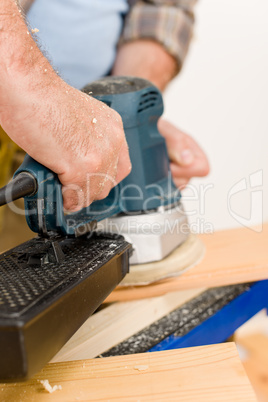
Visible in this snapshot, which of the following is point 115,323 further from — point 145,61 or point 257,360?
point 257,360

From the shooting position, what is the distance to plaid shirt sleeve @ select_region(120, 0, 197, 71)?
1.87m

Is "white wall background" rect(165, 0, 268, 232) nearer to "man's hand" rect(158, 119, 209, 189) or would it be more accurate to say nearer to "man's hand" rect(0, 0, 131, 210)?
"man's hand" rect(158, 119, 209, 189)

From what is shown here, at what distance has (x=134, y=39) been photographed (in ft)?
Answer: 6.20

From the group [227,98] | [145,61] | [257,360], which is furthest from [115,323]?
[227,98]

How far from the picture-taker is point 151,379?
0.74 metres

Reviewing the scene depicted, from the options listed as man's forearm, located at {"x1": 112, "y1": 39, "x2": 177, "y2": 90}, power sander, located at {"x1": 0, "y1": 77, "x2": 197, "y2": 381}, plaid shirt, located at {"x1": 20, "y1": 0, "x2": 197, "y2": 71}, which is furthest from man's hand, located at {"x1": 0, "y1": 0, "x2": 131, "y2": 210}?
plaid shirt, located at {"x1": 20, "y1": 0, "x2": 197, "y2": 71}

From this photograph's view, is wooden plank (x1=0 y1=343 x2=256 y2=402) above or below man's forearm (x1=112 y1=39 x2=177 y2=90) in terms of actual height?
below

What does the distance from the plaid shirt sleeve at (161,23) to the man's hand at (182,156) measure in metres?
0.57

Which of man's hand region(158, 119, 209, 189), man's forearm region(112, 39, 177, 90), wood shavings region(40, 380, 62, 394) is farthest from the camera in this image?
man's forearm region(112, 39, 177, 90)

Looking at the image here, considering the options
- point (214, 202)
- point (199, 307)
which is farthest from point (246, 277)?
point (214, 202)

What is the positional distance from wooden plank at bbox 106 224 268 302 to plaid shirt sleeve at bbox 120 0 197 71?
3.21ft

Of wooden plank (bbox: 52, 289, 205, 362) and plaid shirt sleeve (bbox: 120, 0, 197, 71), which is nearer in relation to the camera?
wooden plank (bbox: 52, 289, 205, 362)

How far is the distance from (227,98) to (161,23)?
1.05 m

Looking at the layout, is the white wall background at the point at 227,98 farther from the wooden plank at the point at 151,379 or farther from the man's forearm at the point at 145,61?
the wooden plank at the point at 151,379
